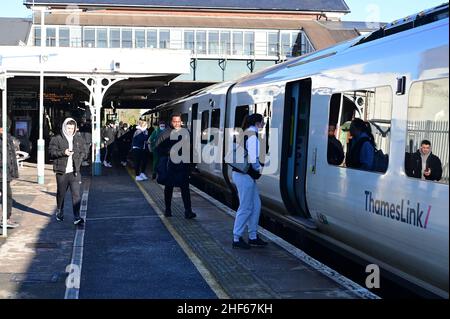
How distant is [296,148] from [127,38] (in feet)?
114

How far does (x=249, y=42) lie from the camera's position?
4038 cm

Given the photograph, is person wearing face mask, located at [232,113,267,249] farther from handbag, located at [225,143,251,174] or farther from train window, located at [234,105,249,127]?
train window, located at [234,105,249,127]

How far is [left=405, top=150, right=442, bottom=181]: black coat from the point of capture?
4.51m

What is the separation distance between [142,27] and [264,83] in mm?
33102

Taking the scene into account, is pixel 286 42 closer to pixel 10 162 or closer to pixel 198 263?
pixel 10 162

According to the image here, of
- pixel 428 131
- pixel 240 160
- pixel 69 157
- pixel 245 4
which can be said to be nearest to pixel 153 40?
pixel 245 4

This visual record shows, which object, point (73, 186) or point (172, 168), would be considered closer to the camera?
point (73, 186)

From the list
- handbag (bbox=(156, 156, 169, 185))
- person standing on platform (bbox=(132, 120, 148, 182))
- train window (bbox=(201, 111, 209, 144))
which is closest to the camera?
handbag (bbox=(156, 156, 169, 185))

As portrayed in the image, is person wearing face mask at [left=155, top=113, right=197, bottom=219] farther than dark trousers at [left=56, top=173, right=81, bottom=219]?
Yes

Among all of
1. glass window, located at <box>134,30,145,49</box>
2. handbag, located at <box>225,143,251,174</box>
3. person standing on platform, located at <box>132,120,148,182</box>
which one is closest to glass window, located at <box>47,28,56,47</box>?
glass window, located at <box>134,30,145,49</box>

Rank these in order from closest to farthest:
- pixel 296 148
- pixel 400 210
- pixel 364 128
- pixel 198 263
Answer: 1. pixel 400 210
2. pixel 364 128
3. pixel 198 263
4. pixel 296 148

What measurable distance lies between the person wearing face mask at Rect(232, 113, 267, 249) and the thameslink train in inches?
26.3

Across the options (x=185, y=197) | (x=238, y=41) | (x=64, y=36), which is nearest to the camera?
(x=185, y=197)

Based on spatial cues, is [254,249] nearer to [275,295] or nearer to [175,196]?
[275,295]
